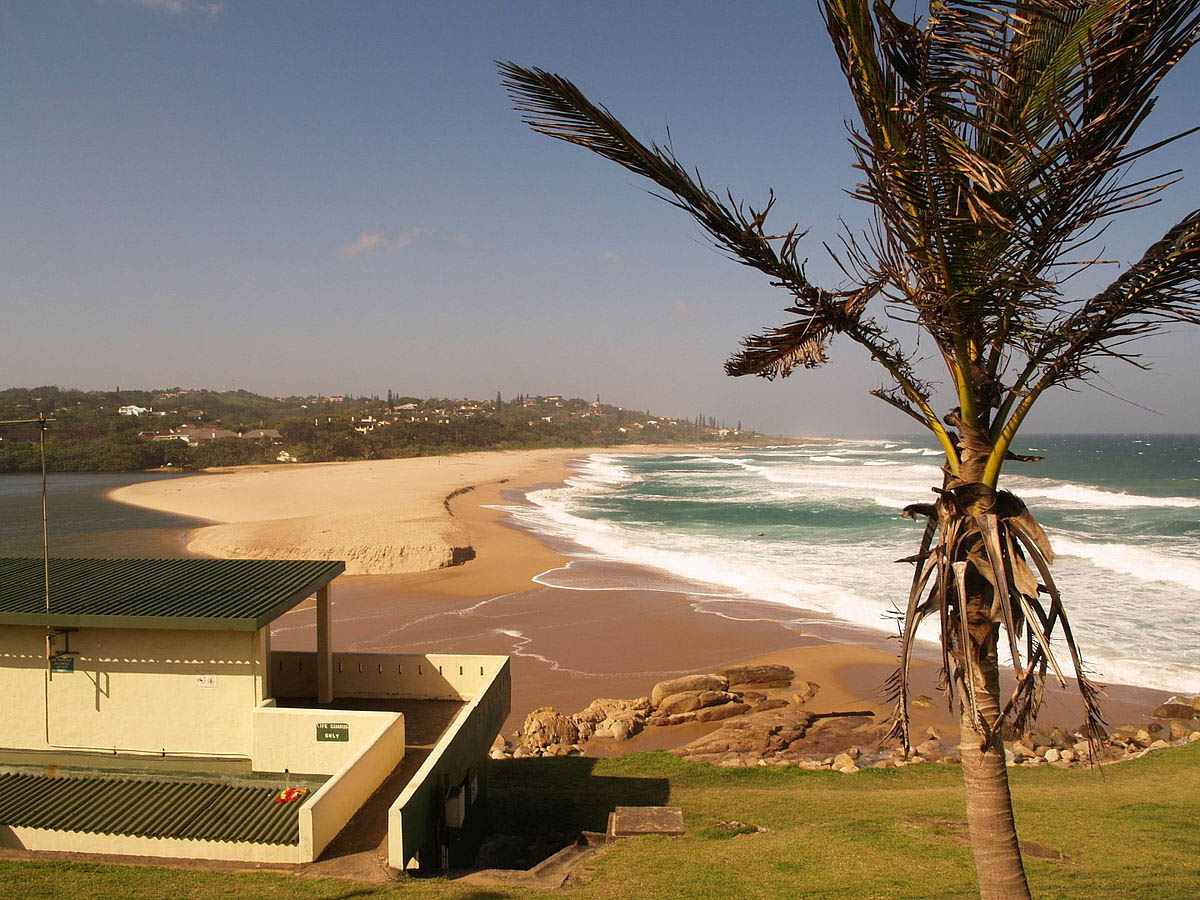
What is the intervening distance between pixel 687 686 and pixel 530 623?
6.29 meters

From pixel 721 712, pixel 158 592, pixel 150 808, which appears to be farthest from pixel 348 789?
pixel 721 712

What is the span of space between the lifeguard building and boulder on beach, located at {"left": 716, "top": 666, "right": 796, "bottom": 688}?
7.81 meters

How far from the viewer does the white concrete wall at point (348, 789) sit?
632 centimetres

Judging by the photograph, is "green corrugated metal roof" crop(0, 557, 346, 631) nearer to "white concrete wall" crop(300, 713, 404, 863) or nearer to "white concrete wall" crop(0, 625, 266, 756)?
"white concrete wall" crop(0, 625, 266, 756)

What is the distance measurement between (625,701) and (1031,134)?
11957 millimetres

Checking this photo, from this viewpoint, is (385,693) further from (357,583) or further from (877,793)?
(357,583)

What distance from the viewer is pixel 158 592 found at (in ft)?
27.1

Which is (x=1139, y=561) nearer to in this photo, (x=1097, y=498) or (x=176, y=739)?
(x=1097, y=498)

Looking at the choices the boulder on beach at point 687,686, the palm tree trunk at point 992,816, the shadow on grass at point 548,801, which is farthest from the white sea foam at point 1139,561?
the palm tree trunk at point 992,816

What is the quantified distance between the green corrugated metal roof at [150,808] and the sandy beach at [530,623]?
6279 mm

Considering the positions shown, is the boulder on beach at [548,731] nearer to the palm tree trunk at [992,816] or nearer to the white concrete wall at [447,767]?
the white concrete wall at [447,767]

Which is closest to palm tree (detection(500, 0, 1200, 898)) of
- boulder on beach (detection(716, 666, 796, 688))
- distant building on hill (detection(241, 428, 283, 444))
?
boulder on beach (detection(716, 666, 796, 688))

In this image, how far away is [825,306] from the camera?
407 centimetres

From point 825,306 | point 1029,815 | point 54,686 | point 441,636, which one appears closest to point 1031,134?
point 825,306
